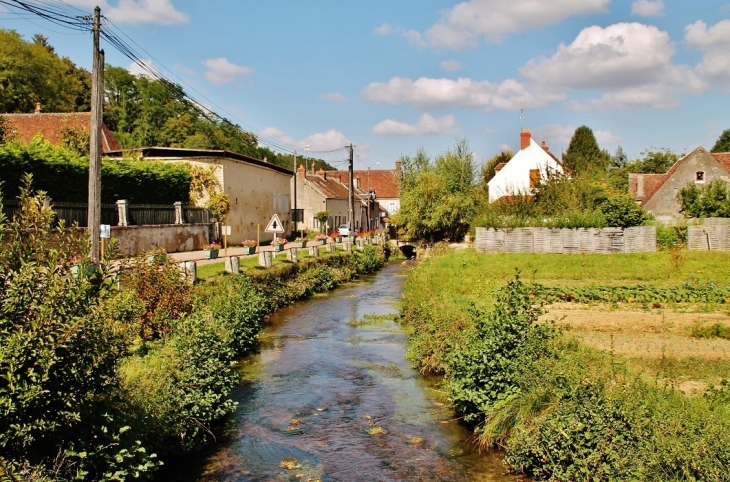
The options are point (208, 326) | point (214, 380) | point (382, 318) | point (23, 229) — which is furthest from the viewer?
point (382, 318)

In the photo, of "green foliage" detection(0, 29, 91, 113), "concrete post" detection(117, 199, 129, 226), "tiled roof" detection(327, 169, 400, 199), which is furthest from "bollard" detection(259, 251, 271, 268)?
"tiled roof" detection(327, 169, 400, 199)

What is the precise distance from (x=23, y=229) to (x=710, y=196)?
137ft

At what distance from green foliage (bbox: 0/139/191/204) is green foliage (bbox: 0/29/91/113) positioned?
23.5m

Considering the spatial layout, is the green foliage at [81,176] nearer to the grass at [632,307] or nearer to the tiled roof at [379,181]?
the grass at [632,307]

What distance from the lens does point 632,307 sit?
1838 centimetres

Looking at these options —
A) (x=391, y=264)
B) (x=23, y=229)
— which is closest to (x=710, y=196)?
(x=391, y=264)

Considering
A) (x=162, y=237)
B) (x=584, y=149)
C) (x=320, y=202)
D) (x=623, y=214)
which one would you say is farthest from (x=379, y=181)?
(x=162, y=237)

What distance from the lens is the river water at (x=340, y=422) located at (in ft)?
28.1

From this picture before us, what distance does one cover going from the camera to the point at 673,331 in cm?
1462

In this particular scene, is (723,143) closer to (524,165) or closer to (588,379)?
(524,165)

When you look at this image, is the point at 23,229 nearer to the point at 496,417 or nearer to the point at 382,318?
the point at 496,417

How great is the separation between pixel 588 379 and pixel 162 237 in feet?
75.9

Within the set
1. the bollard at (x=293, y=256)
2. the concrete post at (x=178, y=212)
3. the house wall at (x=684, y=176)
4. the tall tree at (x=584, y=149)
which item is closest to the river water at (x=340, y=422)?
the bollard at (x=293, y=256)

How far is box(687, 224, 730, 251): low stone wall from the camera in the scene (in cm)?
3131
